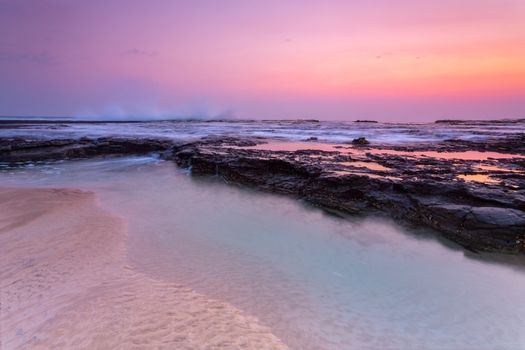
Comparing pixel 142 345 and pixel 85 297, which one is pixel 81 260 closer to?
pixel 85 297

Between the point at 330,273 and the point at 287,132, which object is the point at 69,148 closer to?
the point at 330,273

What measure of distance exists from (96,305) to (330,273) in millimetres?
3884

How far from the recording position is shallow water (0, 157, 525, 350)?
448cm

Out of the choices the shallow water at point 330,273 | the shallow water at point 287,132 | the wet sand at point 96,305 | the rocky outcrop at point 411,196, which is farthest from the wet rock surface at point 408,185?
the shallow water at point 287,132

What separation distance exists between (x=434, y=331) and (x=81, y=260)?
5834 mm

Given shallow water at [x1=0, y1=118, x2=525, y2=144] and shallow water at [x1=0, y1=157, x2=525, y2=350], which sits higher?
shallow water at [x1=0, y1=118, x2=525, y2=144]

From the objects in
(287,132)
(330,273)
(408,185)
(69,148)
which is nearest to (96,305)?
(330,273)

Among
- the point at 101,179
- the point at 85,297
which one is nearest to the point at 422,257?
the point at 85,297

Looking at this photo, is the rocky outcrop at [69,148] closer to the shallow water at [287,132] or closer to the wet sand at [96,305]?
the shallow water at [287,132]

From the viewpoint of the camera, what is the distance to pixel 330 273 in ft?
20.1

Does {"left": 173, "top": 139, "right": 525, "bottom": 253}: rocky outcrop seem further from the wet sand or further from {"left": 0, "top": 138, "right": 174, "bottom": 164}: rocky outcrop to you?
{"left": 0, "top": 138, "right": 174, "bottom": 164}: rocky outcrop

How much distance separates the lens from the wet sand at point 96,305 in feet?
12.6

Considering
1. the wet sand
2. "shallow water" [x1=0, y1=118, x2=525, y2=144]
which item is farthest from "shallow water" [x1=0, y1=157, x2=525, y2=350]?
"shallow water" [x1=0, y1=118, x2=525, y2=144]

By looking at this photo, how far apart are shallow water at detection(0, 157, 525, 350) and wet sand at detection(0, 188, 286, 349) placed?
403mm
